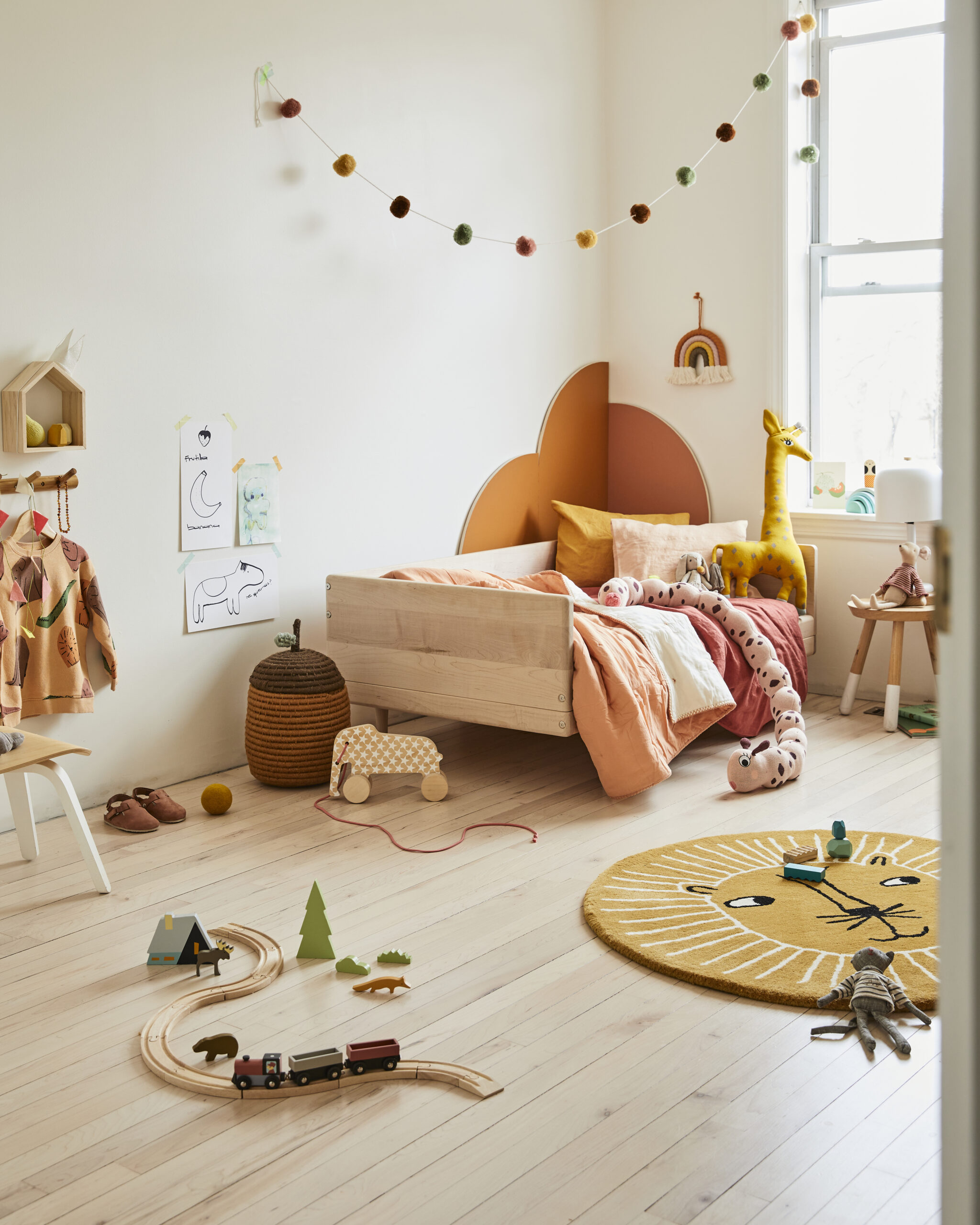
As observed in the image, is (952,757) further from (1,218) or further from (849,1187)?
(1,218)

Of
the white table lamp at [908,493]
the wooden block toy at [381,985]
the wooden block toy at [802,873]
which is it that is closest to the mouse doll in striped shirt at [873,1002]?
the wooden block toy at [802,873]

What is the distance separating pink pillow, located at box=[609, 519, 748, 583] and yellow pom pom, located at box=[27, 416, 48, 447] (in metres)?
2.13

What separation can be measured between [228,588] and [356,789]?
0.78m

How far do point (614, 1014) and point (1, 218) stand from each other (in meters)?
2.38

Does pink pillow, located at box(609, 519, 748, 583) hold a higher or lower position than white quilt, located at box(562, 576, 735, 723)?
higher

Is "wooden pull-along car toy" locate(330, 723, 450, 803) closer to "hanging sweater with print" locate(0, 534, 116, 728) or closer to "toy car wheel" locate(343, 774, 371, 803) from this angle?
"toy car wheel" locate(343, 774, 371, 803)

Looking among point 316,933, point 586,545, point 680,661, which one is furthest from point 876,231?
point 316,933

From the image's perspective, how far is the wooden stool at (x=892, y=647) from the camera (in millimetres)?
4066

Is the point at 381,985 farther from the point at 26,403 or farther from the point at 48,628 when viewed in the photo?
the point at 26,403

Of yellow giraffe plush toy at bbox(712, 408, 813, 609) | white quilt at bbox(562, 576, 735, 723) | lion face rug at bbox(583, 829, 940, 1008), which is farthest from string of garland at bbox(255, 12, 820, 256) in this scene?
lion face rug at bbox(583, 829, 940, 1008)

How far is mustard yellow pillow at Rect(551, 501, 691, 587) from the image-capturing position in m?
4.64

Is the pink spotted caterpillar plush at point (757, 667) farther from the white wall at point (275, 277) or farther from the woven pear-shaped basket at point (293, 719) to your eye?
the woven pear-shaped basket at point (293, 719)

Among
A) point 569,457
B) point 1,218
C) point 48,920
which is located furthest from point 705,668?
point 1,218

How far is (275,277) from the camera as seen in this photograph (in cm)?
368
